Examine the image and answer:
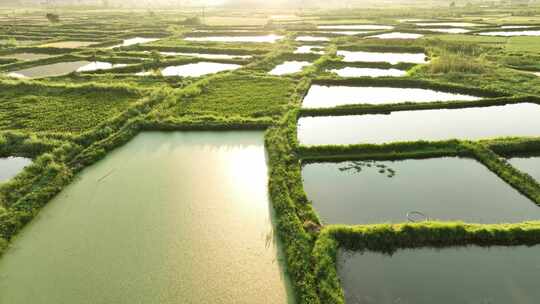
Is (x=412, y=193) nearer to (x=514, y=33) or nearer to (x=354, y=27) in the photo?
(x=514, y=33)

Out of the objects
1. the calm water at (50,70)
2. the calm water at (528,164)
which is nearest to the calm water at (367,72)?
the calm water at (528,164)

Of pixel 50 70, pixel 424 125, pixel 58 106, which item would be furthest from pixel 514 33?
pixel 50 70

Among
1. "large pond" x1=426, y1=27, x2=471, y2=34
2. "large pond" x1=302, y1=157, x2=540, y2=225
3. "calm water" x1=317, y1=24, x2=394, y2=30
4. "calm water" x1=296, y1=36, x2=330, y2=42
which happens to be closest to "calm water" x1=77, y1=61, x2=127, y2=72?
"calm water" x1=296, y1=36, x2=330, y2=42

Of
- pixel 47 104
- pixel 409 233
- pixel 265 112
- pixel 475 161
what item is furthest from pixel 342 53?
pixel 409 233

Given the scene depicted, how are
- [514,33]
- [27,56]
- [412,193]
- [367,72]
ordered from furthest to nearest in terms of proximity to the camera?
[514,33], [27,56], [367,72], [412,193]

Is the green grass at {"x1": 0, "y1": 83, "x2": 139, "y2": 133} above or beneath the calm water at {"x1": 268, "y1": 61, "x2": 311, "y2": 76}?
beneath

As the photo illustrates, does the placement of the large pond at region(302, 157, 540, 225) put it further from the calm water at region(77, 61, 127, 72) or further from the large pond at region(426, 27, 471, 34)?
the large pond at region(426, 27, 471, 34)
